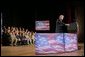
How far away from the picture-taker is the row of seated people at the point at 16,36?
1209 centimetres

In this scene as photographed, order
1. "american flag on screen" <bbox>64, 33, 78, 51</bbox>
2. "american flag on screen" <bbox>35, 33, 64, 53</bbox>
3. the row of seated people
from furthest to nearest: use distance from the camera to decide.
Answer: "american flag on screen" <bbox>64, 33, 78, 51</bbox>, "american flag on screen" <bbox>35, 33, 64, 53</bbox>, the row of seated people

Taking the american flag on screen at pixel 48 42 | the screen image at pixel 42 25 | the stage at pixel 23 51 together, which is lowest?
the stage at pixel 23 51

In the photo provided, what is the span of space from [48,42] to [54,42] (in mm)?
178

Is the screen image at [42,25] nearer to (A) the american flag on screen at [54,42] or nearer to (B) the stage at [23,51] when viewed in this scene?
(A) the american flag on screen at [54,42]

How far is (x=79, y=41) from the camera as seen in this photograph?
40.5ft

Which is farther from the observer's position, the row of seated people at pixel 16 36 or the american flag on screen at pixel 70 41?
the american flag on screen at pixel 70 41

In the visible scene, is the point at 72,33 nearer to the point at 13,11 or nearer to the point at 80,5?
the point at 80,5

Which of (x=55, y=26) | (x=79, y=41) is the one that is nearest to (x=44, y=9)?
(x=55, y=26)

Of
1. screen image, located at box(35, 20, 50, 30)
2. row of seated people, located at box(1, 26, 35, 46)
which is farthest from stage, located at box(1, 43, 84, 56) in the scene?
screen image, located at box(35, 20, 50, 30)

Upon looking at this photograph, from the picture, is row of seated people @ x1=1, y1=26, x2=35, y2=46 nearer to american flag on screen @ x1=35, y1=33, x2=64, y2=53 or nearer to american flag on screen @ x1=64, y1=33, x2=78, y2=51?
american flag on screen @ x1=35, y1=33, x2=64, y2=53

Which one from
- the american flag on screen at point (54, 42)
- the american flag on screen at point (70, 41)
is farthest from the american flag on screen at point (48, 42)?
the american flag on screen at point (70, 41)

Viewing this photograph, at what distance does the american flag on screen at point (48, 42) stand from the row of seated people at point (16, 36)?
0.20 m

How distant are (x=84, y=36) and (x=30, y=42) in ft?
5.17

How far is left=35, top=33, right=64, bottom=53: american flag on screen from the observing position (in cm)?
1232
